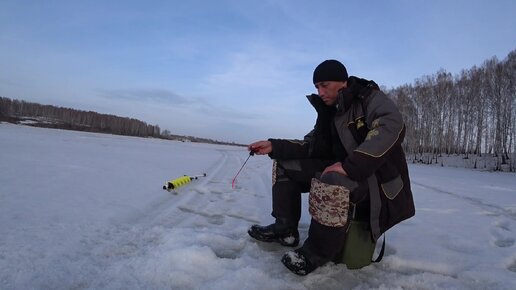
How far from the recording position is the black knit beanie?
2242 millimetres

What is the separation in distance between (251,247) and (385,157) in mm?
1072

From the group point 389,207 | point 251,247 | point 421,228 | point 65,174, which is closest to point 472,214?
point 421,228

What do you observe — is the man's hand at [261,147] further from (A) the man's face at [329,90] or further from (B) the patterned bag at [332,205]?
(B) the patterned bag at [332,205]

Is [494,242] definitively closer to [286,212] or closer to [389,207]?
[389,207]

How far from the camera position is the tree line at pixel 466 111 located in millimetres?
25750

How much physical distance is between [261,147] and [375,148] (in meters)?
0.98

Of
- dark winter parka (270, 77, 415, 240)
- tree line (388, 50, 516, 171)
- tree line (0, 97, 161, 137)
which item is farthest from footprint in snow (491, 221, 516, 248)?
tree line (0, 97, 161, 137)

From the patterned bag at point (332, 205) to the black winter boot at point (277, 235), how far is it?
58cm

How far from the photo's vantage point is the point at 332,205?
1.85 meters

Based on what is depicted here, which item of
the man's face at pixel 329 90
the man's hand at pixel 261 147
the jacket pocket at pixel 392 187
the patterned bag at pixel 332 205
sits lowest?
the patterned bag at pixel 332 205

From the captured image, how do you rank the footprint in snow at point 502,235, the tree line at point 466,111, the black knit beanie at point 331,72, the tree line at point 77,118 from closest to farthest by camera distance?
the black knit beanie at point 331,72 → the footprint in snow at point 502,235 → the tree line at point 466,111 → the tree line at point 77,118

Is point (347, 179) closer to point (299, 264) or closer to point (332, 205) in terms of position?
point (332, 205)

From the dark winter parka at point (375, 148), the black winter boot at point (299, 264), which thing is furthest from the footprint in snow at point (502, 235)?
the black winter boot at point (299, 264)

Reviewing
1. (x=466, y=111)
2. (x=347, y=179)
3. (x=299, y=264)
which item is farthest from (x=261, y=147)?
(x=466, y=111)
